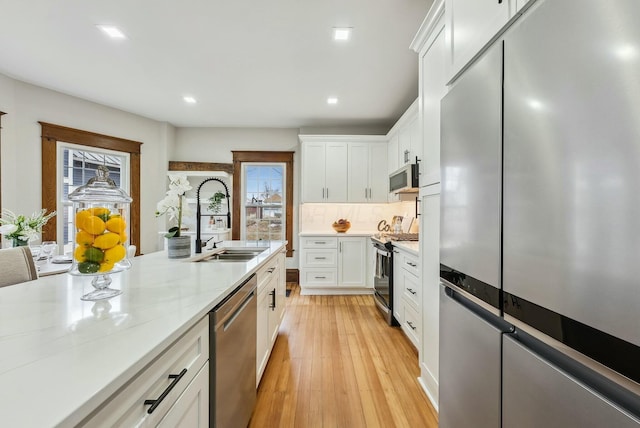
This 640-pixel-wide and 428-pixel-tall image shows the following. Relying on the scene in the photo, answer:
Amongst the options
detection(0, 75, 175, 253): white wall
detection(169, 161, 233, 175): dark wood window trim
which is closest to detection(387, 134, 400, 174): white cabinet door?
detection(169, 161, 233, 175): dark wood window trim

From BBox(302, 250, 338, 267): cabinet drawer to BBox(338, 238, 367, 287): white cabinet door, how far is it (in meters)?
0.09

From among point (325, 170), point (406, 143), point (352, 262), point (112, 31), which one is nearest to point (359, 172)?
point (325, 170)

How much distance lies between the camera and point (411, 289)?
94.1 inches

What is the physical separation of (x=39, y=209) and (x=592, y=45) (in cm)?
505

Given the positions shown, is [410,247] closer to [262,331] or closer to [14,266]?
[262,331]

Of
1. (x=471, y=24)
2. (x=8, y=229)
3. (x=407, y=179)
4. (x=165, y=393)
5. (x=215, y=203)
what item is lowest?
(x=165, y=393)

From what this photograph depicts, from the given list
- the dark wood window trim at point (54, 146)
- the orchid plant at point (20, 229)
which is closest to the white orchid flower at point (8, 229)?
the orchid plant at point (20, 229)

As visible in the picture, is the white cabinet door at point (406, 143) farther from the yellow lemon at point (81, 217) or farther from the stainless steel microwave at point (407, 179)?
the yellow lemon at point (81, 217)

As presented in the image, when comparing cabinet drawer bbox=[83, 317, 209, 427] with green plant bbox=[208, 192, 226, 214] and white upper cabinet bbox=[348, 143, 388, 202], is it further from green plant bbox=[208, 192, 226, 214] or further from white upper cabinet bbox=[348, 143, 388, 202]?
green plant bbox=[208, 192, 226, 214]

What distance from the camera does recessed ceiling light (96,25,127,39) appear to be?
229 cm

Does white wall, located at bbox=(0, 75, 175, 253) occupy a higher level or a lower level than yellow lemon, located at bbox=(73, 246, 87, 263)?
higher

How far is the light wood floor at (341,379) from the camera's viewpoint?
162 cm

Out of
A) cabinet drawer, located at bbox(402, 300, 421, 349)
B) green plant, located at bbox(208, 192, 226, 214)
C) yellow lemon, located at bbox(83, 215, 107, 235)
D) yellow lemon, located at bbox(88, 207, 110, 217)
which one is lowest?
cabinet drawer, located at bbox(402, 300, 421, 349)

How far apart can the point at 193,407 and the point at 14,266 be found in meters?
1.46
